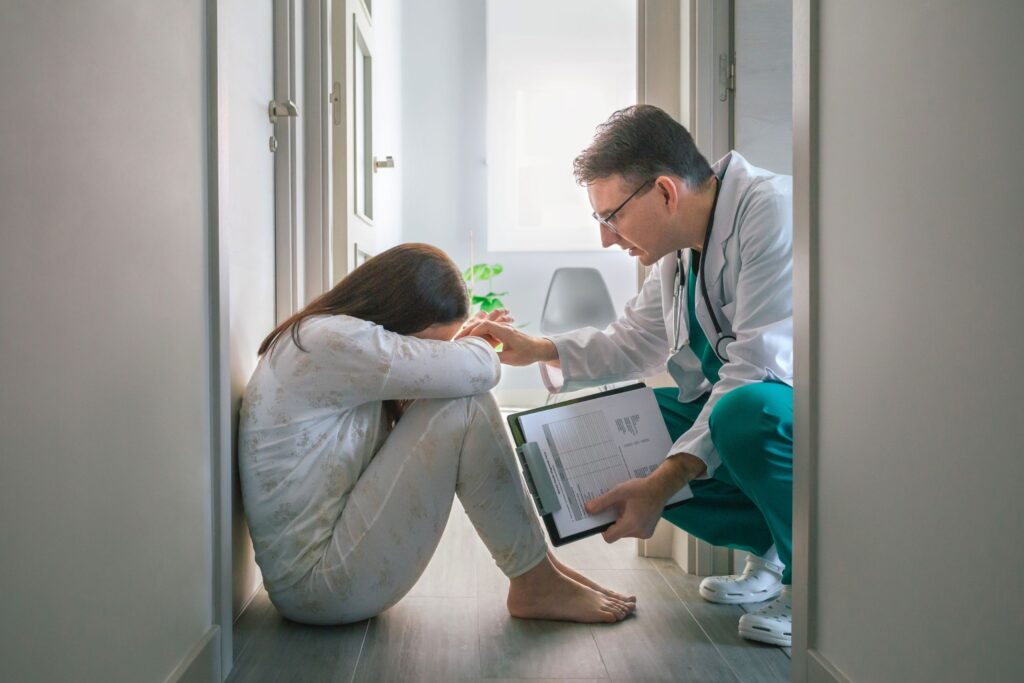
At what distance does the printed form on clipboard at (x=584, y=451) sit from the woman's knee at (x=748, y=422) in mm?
141

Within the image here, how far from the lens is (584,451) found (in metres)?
1.49

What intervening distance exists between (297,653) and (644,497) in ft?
2.03

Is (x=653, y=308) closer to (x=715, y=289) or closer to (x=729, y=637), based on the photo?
(x=715, y=289)

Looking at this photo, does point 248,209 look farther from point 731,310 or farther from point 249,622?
point 731,310

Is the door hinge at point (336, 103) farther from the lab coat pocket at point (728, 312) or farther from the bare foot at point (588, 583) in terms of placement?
the bare foot at point (588, 583)

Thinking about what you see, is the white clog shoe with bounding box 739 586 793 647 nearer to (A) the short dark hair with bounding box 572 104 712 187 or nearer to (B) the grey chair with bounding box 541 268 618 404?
(A) the short dark hair with bounding box 572 104 712 187

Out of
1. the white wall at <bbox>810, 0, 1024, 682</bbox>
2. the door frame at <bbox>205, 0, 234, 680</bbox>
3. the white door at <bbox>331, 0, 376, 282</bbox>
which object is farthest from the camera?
the white door at <bbox>331, 0, 376, 282</bbox>

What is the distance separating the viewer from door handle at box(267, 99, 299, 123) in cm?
174

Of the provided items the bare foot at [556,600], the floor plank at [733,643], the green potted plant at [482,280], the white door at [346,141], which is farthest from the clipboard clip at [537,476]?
the green potted plant at [482,280]

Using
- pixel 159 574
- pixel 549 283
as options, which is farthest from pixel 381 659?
pixel 549 283

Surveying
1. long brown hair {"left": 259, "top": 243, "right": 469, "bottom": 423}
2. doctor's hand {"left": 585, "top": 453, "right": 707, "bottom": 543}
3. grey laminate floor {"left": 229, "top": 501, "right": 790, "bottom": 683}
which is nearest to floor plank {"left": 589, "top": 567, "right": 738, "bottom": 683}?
grey laminate floor {"left": 229, "top": 501, "right": 790, "bottom": 683}

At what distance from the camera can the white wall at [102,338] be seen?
26.5 inches

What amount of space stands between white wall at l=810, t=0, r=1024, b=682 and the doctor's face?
1.88 feet

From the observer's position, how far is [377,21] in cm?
321
